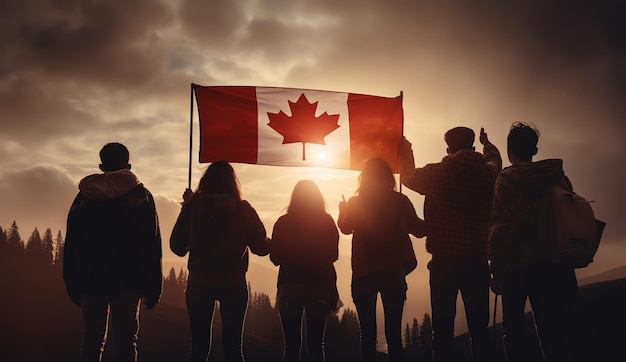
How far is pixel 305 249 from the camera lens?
6836mm

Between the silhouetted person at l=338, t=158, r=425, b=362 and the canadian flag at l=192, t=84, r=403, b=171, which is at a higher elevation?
the canadian flag at l=192, t=84, r=403, b=171

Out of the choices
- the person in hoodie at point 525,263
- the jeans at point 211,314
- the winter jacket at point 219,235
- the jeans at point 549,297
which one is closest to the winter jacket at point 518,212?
the person in hoodie at point 525,263

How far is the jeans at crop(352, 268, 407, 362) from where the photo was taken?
6.62 metres

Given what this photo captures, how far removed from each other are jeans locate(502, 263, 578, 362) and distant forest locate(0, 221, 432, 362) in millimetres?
87424

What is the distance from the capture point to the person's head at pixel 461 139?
7023 mm

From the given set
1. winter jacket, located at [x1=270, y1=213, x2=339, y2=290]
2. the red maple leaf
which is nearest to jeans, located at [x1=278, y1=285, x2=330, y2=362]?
winter jacket, located at [x1=270, y1=213, x2=339, y2=290]

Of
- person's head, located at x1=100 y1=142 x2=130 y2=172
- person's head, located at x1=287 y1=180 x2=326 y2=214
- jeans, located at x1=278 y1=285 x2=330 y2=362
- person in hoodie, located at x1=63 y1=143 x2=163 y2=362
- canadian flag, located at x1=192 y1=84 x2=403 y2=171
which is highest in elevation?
canadian flag, located at x1=192 y1=84 x2=403 y2=171

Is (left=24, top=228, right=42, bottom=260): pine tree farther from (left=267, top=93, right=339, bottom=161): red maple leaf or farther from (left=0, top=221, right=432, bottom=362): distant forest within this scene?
(left=267, top=93, right=339, bottom=161): red maple leaf

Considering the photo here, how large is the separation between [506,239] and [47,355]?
12641 cm

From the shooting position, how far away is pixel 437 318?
21.5 ft

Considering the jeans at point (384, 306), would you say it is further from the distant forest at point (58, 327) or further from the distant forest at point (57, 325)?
the distant forest at point (57, 325)

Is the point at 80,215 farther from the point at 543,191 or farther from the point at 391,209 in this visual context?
the point at 543,191

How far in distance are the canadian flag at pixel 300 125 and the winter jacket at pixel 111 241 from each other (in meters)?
3.56

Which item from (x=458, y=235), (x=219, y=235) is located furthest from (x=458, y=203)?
(x=219, y=235)
